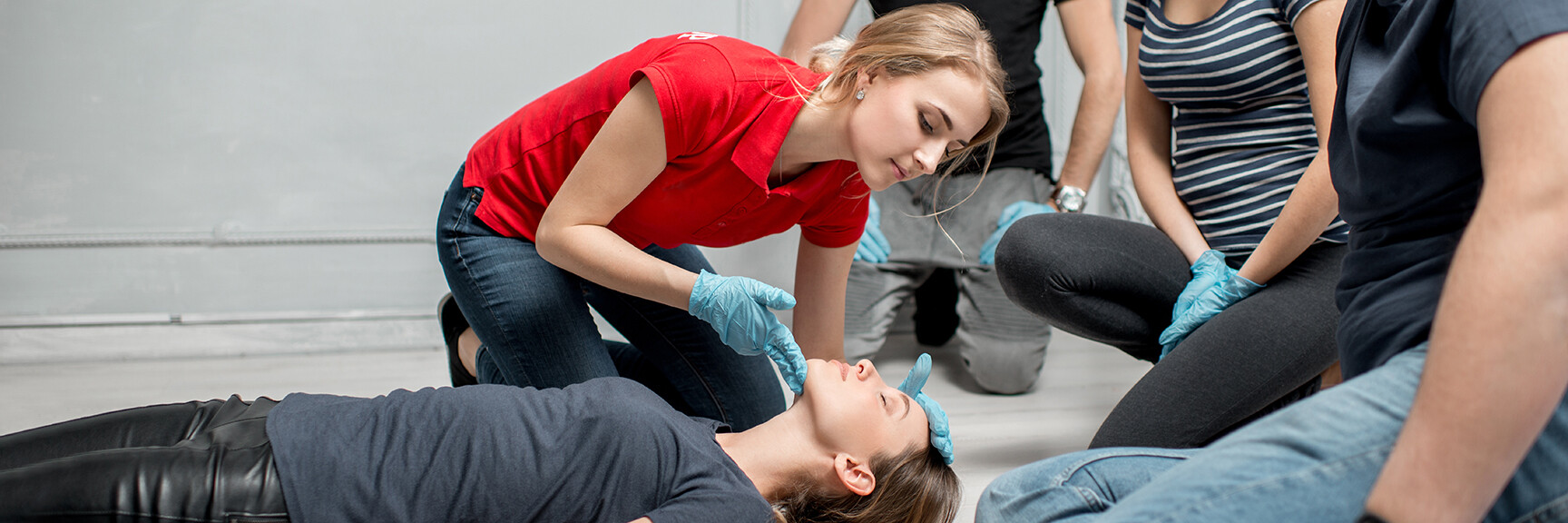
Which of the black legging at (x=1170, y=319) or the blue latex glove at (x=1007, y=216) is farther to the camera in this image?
the blue latex glove at (x=1007, y=216)

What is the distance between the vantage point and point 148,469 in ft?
2.85

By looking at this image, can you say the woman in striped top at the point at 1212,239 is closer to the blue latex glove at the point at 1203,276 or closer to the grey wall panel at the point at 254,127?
the blue latex glove at the point at 1203,276

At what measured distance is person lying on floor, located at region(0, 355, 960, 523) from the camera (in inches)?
34.4

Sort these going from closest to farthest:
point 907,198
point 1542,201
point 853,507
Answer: point 1542,201
point 853,507
point 907,198

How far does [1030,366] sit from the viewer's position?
7.11 ft

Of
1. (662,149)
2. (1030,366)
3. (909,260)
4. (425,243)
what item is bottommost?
(1030,366)

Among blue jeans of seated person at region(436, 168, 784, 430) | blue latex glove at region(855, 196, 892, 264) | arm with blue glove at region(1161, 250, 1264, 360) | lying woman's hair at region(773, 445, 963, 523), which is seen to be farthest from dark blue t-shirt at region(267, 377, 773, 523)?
blue latex glove at region(855, 196, 892, 264)

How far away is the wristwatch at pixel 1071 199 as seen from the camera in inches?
78.8

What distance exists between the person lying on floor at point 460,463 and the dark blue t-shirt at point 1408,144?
56 centimetres

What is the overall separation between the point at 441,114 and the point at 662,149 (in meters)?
1.41

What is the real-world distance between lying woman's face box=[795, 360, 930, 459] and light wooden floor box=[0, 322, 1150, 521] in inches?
14.3

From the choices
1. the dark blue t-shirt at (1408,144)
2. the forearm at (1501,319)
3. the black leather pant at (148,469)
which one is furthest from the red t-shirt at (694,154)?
the forearm at (1501,319)

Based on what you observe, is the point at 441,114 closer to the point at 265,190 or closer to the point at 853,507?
the point at 265,190

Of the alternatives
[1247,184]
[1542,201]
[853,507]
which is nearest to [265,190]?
[853,507]
